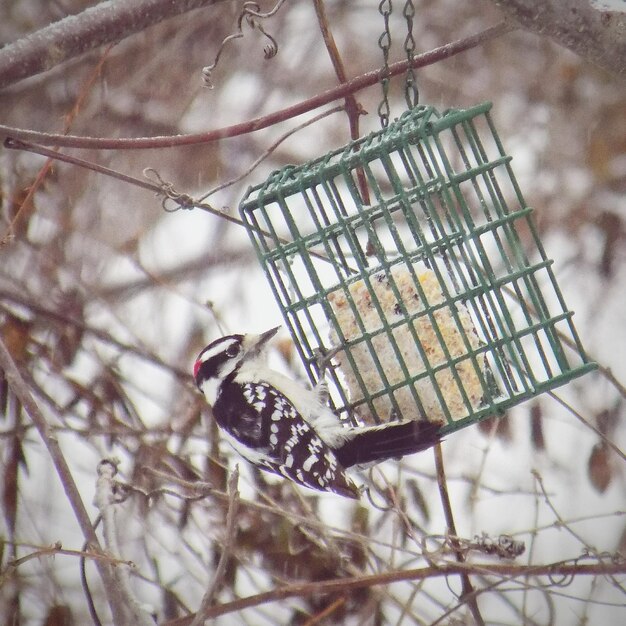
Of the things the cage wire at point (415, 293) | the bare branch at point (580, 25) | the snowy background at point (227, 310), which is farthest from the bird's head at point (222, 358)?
the bare branch at point (580, 25)

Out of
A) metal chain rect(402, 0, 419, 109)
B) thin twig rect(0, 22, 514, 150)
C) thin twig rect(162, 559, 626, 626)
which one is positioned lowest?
thin twig rect(162, 559, 626, 626)

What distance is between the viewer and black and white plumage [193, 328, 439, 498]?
319 cm

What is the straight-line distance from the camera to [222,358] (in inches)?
157

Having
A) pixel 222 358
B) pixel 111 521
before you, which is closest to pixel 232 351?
pixel 222 358

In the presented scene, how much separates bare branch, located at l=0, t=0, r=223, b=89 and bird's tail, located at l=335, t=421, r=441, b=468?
1449mm

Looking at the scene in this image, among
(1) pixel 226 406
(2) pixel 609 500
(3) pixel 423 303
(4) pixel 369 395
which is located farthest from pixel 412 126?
(2) pixel 609 500

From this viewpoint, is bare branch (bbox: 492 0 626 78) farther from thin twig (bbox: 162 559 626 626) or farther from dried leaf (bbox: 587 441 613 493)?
dried leaf (bbox: 587 441 613 493)

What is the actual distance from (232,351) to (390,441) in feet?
3.57

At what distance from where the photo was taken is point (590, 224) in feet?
19.0

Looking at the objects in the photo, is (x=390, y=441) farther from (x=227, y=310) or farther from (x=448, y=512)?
(x=227, y=310)

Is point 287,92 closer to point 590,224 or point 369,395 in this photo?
point 590,224

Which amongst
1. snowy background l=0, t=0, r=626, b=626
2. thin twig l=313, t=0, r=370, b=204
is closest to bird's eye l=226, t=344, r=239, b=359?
snowy background l=0, t=0, r=626, b=626

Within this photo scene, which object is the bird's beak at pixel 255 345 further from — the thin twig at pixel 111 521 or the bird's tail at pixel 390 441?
the thin twig at pixel 111 521

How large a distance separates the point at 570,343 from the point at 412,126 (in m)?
1.09
